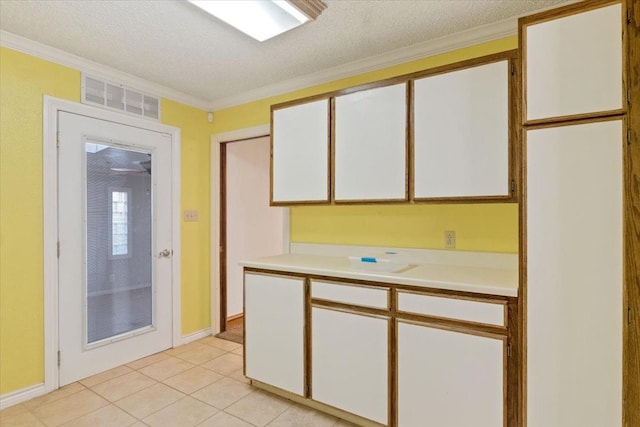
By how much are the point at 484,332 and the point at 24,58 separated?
3.44 meters

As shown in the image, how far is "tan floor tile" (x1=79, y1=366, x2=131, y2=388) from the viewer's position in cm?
263

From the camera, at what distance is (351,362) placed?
2047 mm

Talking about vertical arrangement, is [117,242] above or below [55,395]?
above

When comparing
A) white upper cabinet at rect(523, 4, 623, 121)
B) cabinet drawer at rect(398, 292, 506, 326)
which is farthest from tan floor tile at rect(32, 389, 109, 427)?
white upper cabinet at rect(523, 4, 623, 121)

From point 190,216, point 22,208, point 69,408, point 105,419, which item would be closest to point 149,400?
point 105,419

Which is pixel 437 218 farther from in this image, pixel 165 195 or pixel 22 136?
pixel 22 136

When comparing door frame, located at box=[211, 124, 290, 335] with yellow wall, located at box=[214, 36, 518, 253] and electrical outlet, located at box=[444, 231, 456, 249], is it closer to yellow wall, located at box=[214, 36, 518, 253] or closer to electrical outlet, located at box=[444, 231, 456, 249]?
yellow wall, located at box=[214, 36, 518, 253]

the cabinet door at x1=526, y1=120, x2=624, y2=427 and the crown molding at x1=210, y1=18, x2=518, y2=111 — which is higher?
the crown molding at x1=210, y1=18, x2=518, y2=111

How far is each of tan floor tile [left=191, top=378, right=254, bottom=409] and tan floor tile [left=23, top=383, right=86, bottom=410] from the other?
922 mm

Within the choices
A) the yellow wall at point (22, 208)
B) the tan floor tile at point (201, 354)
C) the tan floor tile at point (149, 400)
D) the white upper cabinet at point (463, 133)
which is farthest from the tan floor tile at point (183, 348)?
the white upper cabinet at point (463, 133)

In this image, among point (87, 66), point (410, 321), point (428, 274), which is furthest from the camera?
point (87, 66)

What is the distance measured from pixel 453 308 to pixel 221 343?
8.62 ft

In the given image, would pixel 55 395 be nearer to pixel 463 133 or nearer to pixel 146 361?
pixel 146 361

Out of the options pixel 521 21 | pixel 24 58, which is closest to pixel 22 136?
pixel 24 58
